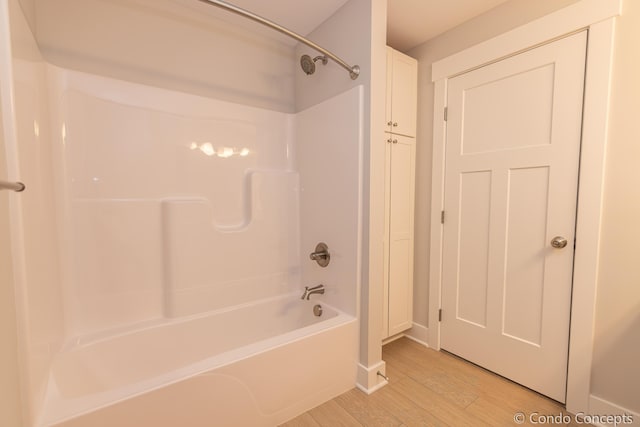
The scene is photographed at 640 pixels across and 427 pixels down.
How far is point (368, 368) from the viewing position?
1.61 metres

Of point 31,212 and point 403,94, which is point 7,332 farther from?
point 403,94

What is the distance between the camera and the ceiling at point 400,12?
1645mm

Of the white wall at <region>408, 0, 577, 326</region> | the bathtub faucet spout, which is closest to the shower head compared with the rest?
the white wall at <region>408, 0, 577, 326</region>

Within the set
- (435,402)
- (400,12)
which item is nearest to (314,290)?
(435,402)

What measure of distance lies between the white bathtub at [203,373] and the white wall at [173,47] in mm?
1455

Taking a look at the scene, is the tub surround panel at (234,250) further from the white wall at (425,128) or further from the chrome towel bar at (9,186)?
the white wall at (425,128)

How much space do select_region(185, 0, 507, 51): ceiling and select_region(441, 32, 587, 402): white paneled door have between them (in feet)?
1.26

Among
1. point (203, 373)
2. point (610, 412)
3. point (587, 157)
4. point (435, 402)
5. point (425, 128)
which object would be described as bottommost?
point (435, 402)

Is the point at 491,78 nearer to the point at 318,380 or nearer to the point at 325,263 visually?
the point at 325,263

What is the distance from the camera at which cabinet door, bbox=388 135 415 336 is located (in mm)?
2014

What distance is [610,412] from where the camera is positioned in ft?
4.33

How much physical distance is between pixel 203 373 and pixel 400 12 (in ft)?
7.61

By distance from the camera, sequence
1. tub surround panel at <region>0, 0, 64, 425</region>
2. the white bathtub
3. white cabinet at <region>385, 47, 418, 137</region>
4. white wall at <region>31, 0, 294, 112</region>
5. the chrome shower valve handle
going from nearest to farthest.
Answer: tub surround panel at <region>0, 0, 64, 425</region> < the white bathtub < white wall at <region>31, 0, 294, 112</region> < the chrome shower valve handle < white cabinet at <region>385, 47, 418, 137</region>

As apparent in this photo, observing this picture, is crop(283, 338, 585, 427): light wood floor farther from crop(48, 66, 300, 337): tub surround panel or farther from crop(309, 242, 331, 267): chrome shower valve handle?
crop(48, 66, 300, 337): tub surround panel
